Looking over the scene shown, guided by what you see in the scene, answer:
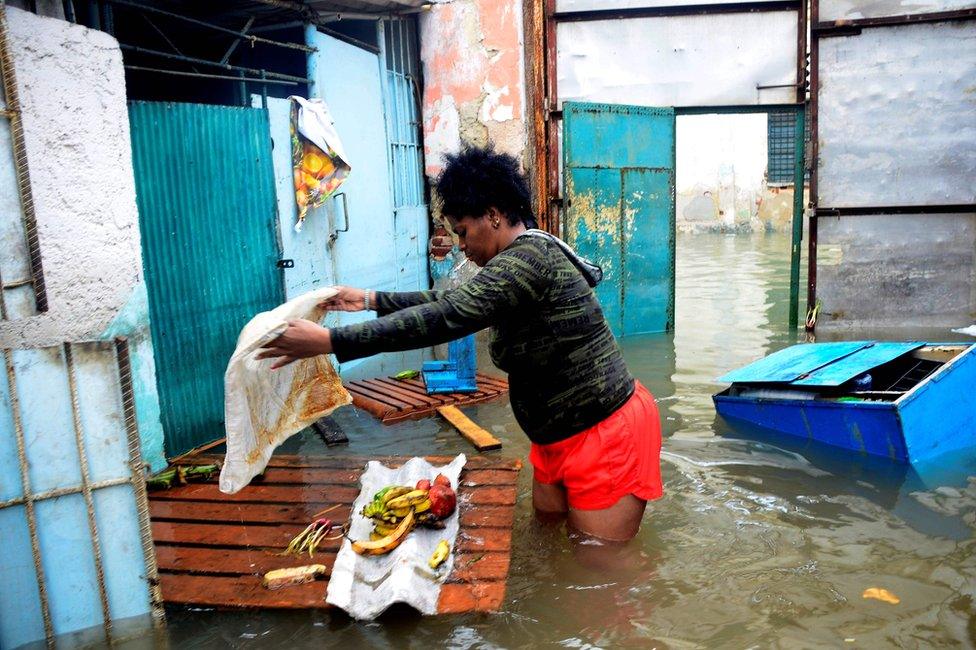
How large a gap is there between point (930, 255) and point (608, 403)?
6773 millimetres

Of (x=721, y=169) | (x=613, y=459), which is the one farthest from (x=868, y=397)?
(x=721, y=169)

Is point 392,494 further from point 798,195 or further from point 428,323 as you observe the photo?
point 798,195

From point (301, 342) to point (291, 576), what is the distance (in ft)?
3.73

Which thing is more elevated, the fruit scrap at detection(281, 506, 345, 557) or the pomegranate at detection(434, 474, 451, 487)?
the pomegranate at detection(434, 474, 451, 487)

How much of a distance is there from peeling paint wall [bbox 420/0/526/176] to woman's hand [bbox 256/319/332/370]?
20.0ft

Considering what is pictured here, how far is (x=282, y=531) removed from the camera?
11.6ft

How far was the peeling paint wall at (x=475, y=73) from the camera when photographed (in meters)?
8.17

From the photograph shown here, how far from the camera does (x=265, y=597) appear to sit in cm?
297

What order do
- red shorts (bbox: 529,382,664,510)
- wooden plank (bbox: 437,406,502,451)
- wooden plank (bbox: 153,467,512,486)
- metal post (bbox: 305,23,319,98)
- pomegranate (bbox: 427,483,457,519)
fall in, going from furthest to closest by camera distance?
metal post (bbox: 305,23,319,98) → wooden plank (bbox: 437,406,502,451) → wooden plank (bbox: 153,467,512,486) → pomegranate (bbox: 427,483,457,519) → red shorts (bbox: 529,382,664,510)

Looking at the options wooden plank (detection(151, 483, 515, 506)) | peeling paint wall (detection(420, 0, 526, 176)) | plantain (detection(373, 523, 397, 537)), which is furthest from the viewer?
peeling paint wall (detection(420, 0, 526, 176))

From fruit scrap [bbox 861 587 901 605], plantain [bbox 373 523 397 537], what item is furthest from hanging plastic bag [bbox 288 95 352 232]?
fruit scrap [bbox 861 587 901 605]

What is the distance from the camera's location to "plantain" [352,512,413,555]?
10.2 feet

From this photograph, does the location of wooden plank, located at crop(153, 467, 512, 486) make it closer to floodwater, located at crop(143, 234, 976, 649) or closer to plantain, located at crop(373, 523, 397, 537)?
floodwater, located at crop(143, 234, 976, 649)

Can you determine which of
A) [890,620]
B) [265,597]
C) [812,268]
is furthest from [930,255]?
[265,597]
